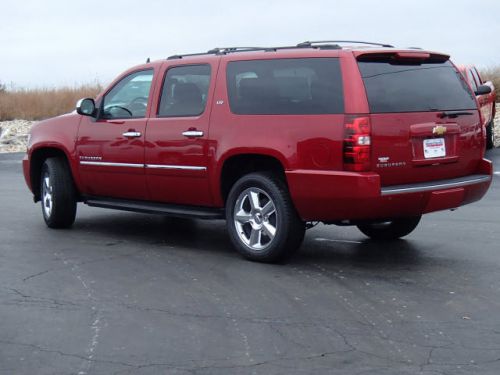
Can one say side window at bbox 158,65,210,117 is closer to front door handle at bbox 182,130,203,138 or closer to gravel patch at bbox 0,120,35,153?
front door handle at bbox 182,130,203,138

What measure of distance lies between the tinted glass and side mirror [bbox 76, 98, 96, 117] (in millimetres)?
1930

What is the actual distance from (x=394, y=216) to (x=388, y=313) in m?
1.62

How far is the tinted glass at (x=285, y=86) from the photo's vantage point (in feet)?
26.9

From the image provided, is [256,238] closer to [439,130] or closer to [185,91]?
[185,91]

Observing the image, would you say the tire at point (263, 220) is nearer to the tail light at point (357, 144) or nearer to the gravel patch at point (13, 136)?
the tail light at point (357, 144)

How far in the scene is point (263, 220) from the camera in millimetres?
8664

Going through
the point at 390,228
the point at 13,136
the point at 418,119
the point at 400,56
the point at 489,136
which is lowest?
the point at 13,136

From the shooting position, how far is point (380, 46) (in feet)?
28.9

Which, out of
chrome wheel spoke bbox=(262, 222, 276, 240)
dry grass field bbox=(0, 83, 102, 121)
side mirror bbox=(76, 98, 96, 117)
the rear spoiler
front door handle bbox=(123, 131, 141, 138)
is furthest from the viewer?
dry grass field bbox=(0, 83, 102, 121)

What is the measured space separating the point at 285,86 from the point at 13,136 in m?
22.8

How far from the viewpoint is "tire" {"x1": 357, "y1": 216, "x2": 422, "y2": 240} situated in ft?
32.2

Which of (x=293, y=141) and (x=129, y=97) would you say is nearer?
(x=293, y=141)

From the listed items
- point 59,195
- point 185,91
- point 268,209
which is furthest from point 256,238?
point 59,195

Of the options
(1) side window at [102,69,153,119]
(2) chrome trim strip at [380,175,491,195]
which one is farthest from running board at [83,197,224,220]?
(2) chrome trim strip at [380,175,491,195]
